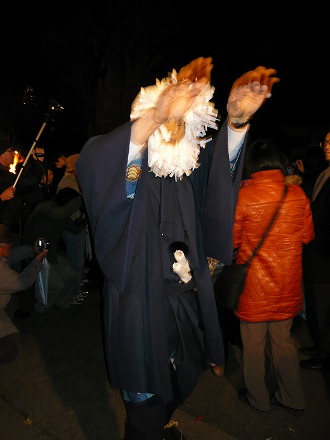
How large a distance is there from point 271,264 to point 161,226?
110cm

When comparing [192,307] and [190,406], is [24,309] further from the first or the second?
[192,307]

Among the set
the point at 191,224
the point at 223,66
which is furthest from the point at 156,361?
the point at 223,66

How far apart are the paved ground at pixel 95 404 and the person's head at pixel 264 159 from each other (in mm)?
1836

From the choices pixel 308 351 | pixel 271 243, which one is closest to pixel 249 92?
pixel 271 243

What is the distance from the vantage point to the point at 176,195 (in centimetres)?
203

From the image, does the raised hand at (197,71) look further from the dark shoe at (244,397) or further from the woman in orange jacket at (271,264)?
the dark shoe at (244,397)

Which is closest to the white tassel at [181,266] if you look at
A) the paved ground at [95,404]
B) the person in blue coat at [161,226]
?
the person in blue coat at [161,226]

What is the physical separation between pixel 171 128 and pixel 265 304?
1595 millimetres

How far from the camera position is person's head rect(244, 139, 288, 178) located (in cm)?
273

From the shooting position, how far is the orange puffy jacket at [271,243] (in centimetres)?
266

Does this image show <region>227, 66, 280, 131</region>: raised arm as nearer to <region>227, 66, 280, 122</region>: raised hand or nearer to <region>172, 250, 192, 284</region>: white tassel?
<region>227, 66, 280, 122</region>: raised hand

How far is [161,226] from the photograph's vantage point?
199cm

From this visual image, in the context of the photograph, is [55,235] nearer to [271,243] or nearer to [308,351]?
[271,243]

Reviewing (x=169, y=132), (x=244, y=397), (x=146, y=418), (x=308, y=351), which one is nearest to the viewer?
(x=169, y=132)
